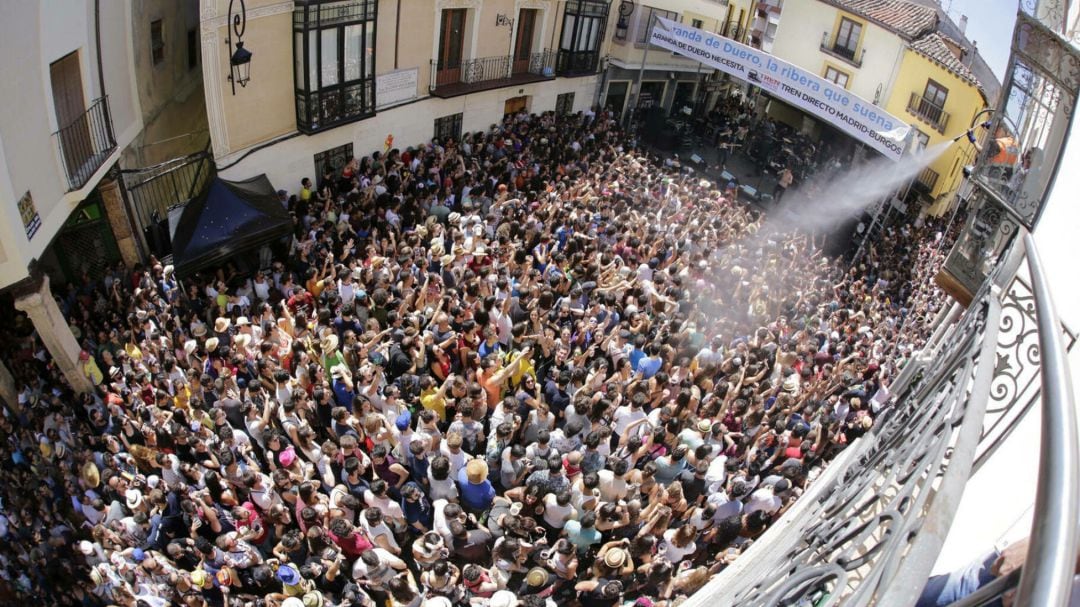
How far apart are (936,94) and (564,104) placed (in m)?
13.1

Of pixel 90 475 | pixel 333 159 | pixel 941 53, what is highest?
pixel 941 53

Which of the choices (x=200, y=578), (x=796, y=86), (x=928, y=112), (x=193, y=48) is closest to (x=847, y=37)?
(x=928, y=112)

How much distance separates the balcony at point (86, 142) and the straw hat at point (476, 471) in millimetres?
7825

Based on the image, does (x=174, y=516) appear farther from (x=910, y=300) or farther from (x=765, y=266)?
(x=910, y=300)

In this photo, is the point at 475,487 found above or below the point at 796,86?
below

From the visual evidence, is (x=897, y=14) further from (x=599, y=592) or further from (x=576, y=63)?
(x=599, y=592)

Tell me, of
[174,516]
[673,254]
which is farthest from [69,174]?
[673,254]

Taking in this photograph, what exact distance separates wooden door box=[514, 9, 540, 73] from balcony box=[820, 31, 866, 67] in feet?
44.8

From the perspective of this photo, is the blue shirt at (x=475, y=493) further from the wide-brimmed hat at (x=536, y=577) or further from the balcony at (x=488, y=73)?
the balcony at (x=488, y=73)

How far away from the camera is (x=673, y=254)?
1199cm

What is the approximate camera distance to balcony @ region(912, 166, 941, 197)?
2242 centimetres

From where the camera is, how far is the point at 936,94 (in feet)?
74.7

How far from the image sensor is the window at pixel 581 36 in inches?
845

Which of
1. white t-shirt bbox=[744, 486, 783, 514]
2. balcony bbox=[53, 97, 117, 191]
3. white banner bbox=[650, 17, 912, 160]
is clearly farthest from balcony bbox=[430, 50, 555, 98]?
white t-shirt bbox=[744, 486, 783, 514]
